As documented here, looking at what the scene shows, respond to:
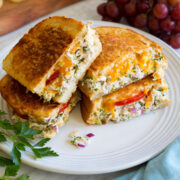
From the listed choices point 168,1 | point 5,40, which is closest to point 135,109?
point 168,1

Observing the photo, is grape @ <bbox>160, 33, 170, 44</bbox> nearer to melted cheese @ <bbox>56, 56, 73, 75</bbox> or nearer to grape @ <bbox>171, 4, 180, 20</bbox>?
grape @ <bbox>171, 4, 180, 20</bbox>

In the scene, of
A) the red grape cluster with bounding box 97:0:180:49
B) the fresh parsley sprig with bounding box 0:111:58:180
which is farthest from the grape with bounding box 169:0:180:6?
the fresh parsley sprig with bounding box 0:111:58:180

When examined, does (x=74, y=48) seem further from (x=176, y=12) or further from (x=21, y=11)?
(x=21, y=11)

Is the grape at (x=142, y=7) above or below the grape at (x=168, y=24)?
above

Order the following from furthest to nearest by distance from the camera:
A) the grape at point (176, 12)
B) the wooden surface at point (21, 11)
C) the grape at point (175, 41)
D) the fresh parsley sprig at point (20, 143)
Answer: the wooden surface at point (21, 11), the grape at point (175, 41), the grape at point (176, 12), the fresh parsley sprig at point (20, 143)

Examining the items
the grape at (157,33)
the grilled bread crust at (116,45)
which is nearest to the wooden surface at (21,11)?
the grilled bread crust at (116,45)

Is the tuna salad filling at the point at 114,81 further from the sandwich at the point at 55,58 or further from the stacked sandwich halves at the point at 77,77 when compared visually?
the sandwich at the point at 55,58

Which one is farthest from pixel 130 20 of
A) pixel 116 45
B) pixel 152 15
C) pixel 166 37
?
pixel 116 45
